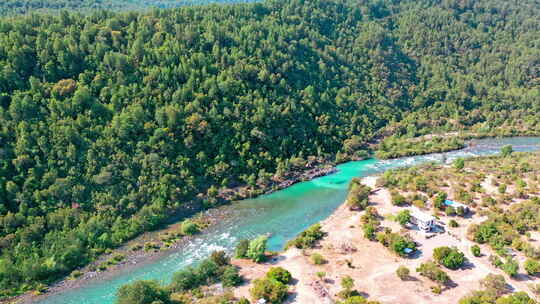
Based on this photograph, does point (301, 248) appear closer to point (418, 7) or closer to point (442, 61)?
point (442, 61)

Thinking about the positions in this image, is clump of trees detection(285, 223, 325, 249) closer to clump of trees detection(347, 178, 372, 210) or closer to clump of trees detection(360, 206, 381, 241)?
clump of trees detection(360, 206, 381, 241)

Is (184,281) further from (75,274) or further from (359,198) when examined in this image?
(359,198)

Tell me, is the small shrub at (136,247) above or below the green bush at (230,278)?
below

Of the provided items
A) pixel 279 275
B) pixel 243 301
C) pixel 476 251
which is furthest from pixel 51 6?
pixel 476 251

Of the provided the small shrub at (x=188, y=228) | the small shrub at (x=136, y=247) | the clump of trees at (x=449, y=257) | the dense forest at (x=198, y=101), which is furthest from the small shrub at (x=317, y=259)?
the small shrub at (x=136, y=247)

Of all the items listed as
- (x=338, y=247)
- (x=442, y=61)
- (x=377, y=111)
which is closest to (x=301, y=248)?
(x=338, y=247)

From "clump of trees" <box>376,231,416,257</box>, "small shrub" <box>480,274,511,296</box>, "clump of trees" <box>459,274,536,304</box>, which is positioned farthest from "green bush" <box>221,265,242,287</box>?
"small shrub" <box>480,274,511,296</box>

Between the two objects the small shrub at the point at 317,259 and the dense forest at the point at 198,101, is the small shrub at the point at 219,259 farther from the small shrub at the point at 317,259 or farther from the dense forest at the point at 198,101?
the dense forest at the point at 198,101
